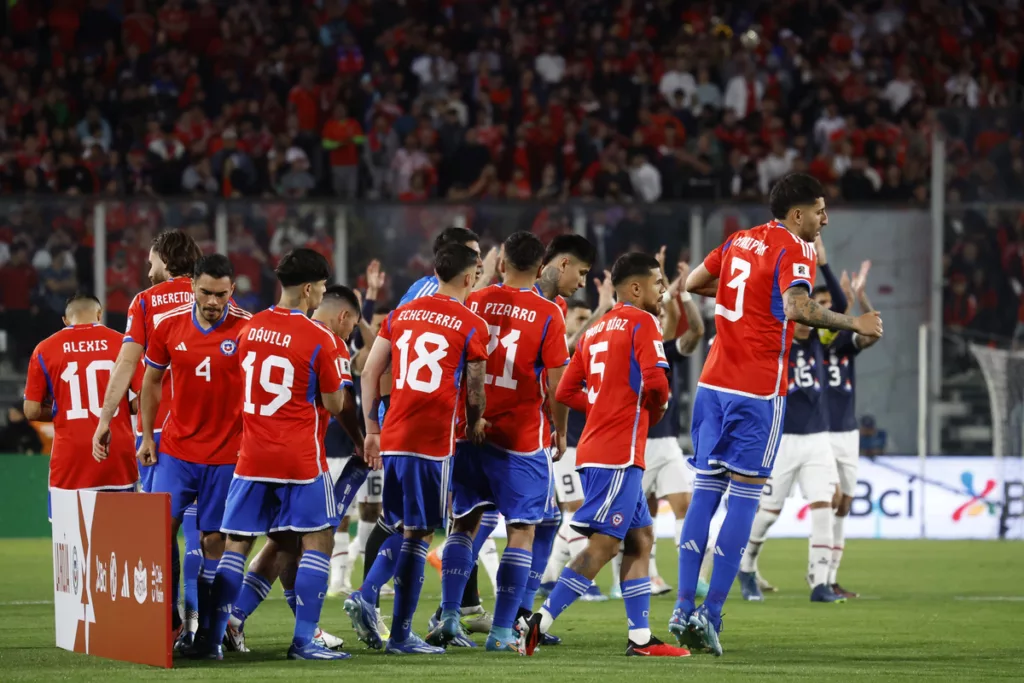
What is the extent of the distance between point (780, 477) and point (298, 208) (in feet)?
25.9

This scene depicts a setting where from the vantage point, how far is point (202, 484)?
26.8ft

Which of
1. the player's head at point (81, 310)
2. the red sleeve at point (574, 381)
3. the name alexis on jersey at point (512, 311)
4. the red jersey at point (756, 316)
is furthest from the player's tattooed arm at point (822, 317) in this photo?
the player's head at point (81, 310)

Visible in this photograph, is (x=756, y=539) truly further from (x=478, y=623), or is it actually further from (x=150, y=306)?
(x=150, y=306)

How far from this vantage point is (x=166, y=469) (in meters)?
8.18

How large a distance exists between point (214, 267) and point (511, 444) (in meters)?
1.79

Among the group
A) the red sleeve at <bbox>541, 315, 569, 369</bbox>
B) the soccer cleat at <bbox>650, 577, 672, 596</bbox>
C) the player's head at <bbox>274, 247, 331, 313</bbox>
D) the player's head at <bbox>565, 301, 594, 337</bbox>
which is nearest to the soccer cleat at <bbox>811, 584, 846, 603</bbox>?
the soccer cleat at <bbox>650, 577, 672, 596</bbox>

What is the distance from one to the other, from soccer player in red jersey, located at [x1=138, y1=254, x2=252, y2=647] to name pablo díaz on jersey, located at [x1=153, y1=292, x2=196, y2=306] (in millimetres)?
79

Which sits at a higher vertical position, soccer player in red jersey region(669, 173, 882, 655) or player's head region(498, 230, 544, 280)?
player's head region(498, 230, 544, 280)

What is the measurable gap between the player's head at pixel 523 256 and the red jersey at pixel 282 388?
44.2 inches

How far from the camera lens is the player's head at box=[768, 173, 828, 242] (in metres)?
8.20

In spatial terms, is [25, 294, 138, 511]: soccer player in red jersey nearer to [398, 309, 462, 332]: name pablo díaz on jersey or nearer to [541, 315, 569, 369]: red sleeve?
[398, 309, 462, 332]: name pablo díaz on jersey

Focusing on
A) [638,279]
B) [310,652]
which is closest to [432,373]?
[638,279]

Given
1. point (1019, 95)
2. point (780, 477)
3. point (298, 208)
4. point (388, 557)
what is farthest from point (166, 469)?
point (1019, 95)

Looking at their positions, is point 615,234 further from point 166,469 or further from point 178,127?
point 166,469
